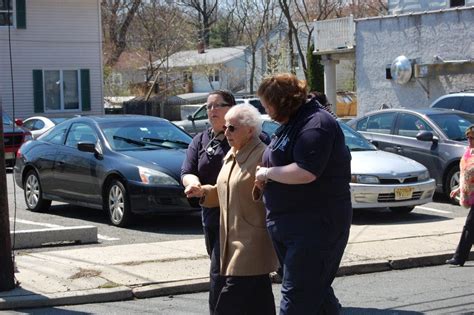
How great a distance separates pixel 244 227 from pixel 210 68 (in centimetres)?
5407

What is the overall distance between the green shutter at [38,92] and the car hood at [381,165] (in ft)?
70.2

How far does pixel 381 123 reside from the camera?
49.9ft

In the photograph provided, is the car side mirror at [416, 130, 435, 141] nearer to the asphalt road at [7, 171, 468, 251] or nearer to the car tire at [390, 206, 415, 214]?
the asphalt road at [7, 171, 468, 251]

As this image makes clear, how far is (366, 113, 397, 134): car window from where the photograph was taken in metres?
15.0

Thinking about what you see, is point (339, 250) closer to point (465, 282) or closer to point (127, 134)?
point (465, 282)

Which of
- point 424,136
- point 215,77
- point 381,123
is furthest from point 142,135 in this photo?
point 215,77

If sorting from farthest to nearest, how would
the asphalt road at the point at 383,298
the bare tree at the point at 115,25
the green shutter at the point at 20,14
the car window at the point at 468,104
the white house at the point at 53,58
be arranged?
the bare tree at the point at 115,25 < the white house at the point at 53,58 < the green shutter at the point at 20,14 < the car window at the point at 468,104 < the asphalt road at the point at 383,298

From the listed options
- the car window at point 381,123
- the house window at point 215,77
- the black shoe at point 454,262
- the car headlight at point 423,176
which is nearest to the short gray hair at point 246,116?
the black shoe at point 454,262

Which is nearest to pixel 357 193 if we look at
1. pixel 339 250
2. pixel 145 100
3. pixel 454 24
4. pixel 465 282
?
pixel 465 282

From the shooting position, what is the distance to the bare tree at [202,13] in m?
67.1

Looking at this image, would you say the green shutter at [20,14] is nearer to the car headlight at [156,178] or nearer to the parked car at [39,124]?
the parked car at [39,124]

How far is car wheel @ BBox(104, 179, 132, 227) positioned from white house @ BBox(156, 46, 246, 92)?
138 feet

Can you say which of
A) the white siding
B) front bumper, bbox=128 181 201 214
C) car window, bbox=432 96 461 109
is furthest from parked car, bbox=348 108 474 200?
the white siding

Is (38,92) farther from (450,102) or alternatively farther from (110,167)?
(110,167)
